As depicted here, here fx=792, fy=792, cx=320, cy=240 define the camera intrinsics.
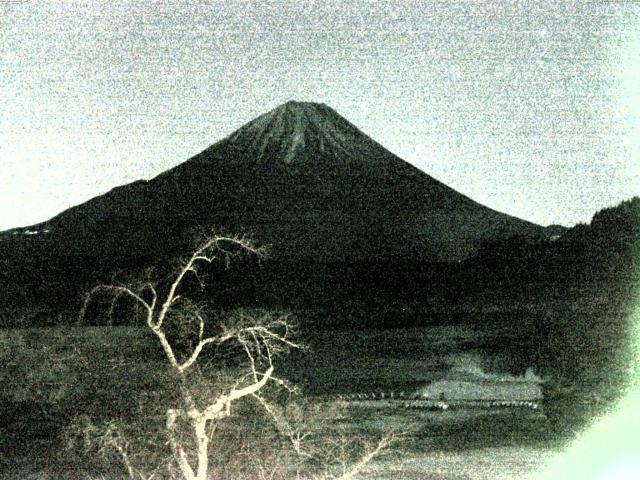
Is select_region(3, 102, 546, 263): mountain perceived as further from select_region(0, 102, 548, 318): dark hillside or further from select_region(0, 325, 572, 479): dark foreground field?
select_region(0, 325, 572, 479): dark foreground field

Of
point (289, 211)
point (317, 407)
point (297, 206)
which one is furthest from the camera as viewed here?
point (297, 206)

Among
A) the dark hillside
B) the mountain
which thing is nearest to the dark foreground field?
the dark hillside

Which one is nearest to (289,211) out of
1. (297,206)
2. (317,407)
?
(297,206)

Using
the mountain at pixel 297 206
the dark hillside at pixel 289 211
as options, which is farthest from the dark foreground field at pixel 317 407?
the mountain at pixel 297 206

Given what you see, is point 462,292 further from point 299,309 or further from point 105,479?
point 105,479

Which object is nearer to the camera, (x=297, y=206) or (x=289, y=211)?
(x=289, y=211)

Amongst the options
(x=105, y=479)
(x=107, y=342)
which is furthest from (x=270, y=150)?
(x=105, y=479)

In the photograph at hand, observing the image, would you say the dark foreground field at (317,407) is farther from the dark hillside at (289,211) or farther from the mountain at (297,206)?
the mountain at (297,206)

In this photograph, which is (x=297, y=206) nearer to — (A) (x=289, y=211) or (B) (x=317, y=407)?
(A) (x=289, y=211)
